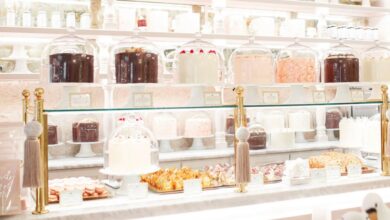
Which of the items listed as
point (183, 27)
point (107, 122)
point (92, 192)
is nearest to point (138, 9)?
point (183, 27)

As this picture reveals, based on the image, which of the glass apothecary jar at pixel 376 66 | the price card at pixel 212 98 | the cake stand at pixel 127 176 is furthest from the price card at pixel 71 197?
the glass apothecary jar at pixel 376 66

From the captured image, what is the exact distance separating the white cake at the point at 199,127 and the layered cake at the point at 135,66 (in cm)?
270

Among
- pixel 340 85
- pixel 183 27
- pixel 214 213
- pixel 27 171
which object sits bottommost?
pixel 214 213

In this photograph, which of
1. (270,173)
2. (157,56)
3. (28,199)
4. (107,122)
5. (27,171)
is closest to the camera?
(27,171)

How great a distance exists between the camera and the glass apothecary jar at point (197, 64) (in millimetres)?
2355

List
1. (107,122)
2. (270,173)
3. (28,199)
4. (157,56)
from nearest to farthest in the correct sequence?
(28,199) → (157,56) → (270,173) → (107,122)

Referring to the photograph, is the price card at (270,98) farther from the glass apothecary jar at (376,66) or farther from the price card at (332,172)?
the glass apothecary jar at (376,66)

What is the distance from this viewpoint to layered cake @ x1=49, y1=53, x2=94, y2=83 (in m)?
2.12

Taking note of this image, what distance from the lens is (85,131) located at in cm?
463

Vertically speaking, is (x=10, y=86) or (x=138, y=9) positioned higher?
(x=138, y=9)

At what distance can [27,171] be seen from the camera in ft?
6.13

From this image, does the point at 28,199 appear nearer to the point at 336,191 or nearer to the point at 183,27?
the point at 336,191

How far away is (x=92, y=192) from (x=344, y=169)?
1.51m

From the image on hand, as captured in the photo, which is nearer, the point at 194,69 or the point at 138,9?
the point at 194,69
